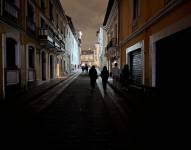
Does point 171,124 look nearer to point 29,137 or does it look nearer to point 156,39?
point 29,137

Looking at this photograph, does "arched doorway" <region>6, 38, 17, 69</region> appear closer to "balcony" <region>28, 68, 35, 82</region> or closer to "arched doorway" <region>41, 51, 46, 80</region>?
"balcony" <region>28, 68, 35, 82</region>

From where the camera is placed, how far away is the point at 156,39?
1091 cm

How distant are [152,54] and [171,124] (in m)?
5.98

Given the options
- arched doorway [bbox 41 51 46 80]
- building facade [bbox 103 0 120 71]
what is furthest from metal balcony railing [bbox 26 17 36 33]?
building facade [bbox 103 0 120 71]

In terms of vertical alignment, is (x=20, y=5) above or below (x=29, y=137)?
above

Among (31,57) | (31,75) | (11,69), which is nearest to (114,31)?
(31,57)

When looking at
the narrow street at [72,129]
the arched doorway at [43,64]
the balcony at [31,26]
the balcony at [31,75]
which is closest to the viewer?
the narrow street at [72,129]

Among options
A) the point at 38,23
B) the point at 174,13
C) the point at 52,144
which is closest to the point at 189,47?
the point at 174,13

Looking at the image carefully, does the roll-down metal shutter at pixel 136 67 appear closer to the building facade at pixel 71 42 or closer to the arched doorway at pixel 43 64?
the arched doorway at pixel 43 64

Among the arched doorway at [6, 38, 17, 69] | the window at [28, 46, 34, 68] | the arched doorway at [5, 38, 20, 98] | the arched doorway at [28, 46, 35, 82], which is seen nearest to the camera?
the arched doorway at [5, 38, 20, 98]

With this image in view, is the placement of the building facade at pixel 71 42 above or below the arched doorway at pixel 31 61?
above

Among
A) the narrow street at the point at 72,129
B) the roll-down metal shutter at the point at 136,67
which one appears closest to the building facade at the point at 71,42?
the roll-down metal shutter at the point at 136,67

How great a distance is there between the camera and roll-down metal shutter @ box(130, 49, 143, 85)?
14992 mm

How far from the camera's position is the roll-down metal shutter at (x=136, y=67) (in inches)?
590
